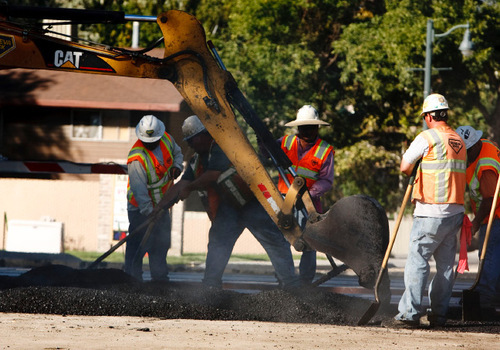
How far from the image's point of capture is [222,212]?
29.3 ft

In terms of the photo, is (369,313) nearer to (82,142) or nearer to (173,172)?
(173,172)

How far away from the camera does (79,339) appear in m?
5.73

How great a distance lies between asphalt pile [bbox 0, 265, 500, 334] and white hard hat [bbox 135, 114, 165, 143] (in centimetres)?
178

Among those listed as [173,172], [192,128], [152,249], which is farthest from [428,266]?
[173,172]

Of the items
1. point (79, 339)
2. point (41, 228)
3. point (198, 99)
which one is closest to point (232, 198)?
point (198, 99)

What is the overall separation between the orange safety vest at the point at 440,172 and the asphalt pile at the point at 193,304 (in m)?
1.12

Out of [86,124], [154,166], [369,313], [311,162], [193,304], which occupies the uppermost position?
[311,162]

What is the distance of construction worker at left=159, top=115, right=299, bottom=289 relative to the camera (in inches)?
339

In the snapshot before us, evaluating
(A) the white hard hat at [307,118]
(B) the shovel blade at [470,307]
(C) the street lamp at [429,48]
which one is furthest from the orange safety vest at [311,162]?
(C) the street lamp at [429,48]

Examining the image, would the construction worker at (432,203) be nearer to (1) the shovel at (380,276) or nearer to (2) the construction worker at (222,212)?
(1) the shovel at (380,276)

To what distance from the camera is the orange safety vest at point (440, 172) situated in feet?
23.6

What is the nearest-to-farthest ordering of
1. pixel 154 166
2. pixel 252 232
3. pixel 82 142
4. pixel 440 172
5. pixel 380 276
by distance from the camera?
pixel 380 276, pixel 440 172, pixel 252 232, pixel 154 166, pixel 82 142

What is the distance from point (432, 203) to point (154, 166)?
3437mm

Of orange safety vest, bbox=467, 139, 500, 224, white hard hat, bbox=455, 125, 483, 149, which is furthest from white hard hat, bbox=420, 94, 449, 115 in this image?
orange safety vest, bbox=467, 139, 500, 224
